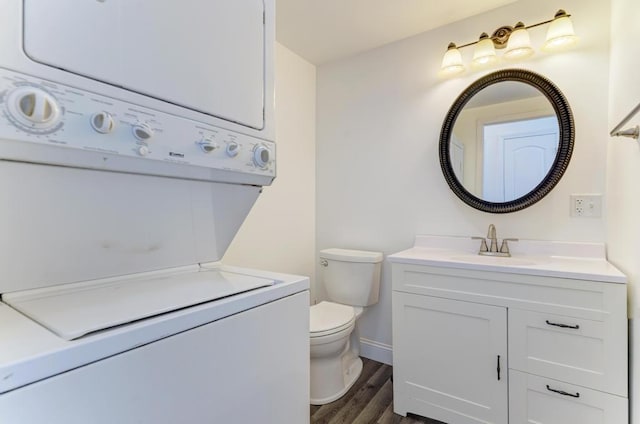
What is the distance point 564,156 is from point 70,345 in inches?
85.8

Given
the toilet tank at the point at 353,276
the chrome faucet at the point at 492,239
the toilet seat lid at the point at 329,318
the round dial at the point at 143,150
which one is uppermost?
the round dial at the point at 143,150

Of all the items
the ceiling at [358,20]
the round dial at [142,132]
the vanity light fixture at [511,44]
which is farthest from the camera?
the ceiling at [358,20]

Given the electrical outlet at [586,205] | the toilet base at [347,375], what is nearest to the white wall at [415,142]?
the electrical outlet at [586,205]

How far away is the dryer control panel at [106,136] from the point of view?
62cm

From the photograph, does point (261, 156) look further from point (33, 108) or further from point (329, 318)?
point (329, 318)

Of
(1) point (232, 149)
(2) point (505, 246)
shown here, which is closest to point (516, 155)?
(2) point (505, 246)

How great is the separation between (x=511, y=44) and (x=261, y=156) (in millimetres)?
1620

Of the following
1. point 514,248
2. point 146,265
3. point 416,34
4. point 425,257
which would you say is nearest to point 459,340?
point 425,257

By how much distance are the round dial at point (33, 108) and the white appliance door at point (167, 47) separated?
75mm

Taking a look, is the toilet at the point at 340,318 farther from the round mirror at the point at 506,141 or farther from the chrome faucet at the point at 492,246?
the round mirror at the point at 506,141

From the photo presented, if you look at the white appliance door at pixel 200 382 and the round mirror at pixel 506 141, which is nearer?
the white appliance door at pixel 200 382

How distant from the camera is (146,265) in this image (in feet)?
3.43

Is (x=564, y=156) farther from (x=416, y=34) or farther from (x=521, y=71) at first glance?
(x=416, y=34)

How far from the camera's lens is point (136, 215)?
93cm
